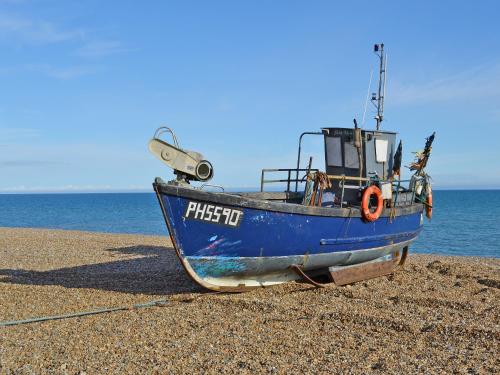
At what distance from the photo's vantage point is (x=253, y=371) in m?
5.32

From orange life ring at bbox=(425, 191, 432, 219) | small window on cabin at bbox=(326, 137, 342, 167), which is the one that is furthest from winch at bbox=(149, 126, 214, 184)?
orange life ring at bbox=(425, 191, 432, 219)

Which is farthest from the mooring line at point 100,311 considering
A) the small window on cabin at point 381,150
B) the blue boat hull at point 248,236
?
the small window on cabin at point 381,150

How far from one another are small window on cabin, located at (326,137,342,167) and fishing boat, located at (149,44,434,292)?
1.0 inches

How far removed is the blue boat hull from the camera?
825 cm

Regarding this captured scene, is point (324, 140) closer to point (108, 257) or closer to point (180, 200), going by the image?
point (180, 200)

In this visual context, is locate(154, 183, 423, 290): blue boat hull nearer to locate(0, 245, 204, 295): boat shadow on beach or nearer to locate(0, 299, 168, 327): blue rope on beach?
locate(0, 299, 168, 327): blue rope on beach

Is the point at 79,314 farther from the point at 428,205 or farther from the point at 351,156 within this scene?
the point at 428,205

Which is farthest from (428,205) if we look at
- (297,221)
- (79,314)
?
(79,314)

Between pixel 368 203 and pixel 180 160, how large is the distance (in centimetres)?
411

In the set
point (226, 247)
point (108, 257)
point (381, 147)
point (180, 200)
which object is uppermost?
point (381, 147)

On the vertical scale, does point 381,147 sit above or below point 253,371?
above

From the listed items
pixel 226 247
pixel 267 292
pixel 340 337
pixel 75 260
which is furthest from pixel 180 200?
pixel 75 260

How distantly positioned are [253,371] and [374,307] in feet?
11.6

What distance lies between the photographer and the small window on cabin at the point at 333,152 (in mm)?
11934
